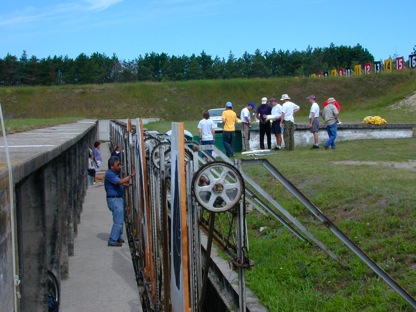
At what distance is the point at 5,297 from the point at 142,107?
210 ft

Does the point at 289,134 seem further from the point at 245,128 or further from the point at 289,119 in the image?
the point at 245,128

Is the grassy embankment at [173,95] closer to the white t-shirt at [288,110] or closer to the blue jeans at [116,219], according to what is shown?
the white t-shirt at [288,110]

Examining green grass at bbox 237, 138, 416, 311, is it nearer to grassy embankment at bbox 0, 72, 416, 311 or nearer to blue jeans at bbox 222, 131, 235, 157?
grassy embankment at bbox 0, 72, 416, 311

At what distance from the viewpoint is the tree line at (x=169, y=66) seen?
9925 centimetres

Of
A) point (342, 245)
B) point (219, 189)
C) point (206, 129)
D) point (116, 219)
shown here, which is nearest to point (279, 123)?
point (206, 129)

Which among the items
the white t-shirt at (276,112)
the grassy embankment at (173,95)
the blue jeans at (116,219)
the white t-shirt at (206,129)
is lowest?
the blue jeans at (116,219)

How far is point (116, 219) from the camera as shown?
11438 millimetres

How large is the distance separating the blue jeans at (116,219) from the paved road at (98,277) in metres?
0.20

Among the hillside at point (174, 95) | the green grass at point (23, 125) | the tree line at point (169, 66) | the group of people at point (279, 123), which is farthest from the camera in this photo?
the tree line at point (169, 66)

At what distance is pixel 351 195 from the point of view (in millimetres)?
9852

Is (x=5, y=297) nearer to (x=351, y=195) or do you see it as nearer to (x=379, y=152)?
(x=351, y=195)

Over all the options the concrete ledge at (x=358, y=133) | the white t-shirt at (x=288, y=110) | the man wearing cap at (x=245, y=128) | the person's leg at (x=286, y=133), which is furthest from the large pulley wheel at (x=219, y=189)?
the concrete ledge at (x=358, y=133)

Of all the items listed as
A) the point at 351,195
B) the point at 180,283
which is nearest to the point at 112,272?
the point at 351,195

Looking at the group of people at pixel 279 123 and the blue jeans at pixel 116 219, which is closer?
the blue jeans at pixel 116 219
